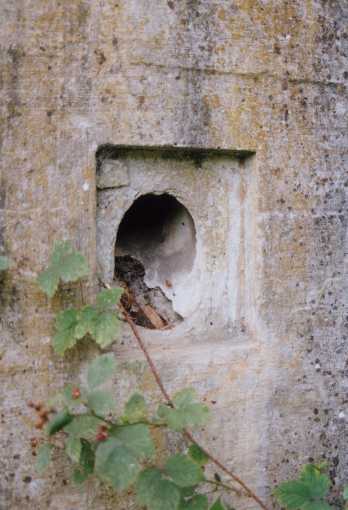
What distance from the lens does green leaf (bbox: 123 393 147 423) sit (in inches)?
80.5

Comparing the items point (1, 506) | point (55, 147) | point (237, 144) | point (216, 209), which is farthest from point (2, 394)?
point (237, 144)

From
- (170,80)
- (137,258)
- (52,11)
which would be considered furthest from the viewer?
(137,258)

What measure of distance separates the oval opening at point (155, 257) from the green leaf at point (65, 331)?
545mm

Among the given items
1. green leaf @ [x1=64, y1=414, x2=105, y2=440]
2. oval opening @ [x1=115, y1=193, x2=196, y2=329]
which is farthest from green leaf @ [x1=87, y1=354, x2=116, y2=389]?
oval opening @ [x1=115, y1=193, x2=196, y2=329]

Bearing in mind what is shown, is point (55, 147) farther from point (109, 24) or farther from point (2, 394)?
point (2, 394)

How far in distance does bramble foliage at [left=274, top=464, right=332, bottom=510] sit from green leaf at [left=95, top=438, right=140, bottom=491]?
775 mm

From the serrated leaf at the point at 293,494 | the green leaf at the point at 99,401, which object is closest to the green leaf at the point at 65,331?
the green leaf at the point at 99,401

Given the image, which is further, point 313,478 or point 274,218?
point 274,218

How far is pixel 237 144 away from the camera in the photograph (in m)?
2.44

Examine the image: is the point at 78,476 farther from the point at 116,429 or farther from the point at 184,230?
the point at 184,230

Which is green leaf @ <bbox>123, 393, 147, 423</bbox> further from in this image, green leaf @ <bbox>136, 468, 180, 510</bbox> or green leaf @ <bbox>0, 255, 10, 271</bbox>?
green leaf @ <bbox>0, 255, 10, 271</bbox>

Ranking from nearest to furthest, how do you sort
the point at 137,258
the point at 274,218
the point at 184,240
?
the point at 274,218
the point at 184,240
the point at 137,258

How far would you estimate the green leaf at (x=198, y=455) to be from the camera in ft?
7.49

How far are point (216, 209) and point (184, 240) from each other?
0.27 m
